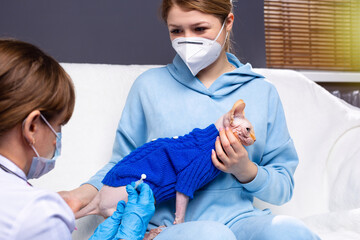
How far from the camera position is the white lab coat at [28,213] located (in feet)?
2.62

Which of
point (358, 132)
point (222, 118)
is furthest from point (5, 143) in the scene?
point (358, 132)

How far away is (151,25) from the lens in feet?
8.07

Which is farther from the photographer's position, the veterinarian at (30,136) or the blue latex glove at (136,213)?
the blue latex glove at (136,213)

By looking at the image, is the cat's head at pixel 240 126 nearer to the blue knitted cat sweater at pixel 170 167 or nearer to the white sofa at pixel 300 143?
the blue knitted cat sweater at pixel 170 167

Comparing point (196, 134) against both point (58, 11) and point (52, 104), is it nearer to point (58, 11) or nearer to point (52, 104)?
point (52, 104)

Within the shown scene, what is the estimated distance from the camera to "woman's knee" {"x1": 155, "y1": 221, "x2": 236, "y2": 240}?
3.49 feet

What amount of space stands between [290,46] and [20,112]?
2.78 meters

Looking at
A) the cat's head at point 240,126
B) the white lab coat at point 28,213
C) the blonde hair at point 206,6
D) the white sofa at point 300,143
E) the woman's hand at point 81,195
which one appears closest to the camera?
the white lab coat at point 28,213

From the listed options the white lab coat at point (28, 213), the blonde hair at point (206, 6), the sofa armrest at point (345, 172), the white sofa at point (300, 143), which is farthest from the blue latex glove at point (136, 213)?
the sofa armrest at point (345, 172)

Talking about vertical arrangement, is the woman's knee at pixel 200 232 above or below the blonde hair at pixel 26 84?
below

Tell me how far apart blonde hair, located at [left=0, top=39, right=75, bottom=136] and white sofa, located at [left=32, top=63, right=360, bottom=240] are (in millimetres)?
704

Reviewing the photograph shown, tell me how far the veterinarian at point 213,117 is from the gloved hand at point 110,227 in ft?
0.52

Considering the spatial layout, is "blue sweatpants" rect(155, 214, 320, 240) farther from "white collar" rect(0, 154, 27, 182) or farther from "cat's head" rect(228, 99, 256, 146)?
"white collar" rect(0, 154, 27, 182)

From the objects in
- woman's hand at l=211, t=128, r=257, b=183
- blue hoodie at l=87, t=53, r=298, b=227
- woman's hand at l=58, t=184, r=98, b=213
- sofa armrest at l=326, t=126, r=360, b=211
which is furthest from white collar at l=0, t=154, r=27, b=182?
sofa armrest at l=326, t=126, r=360, b=211
